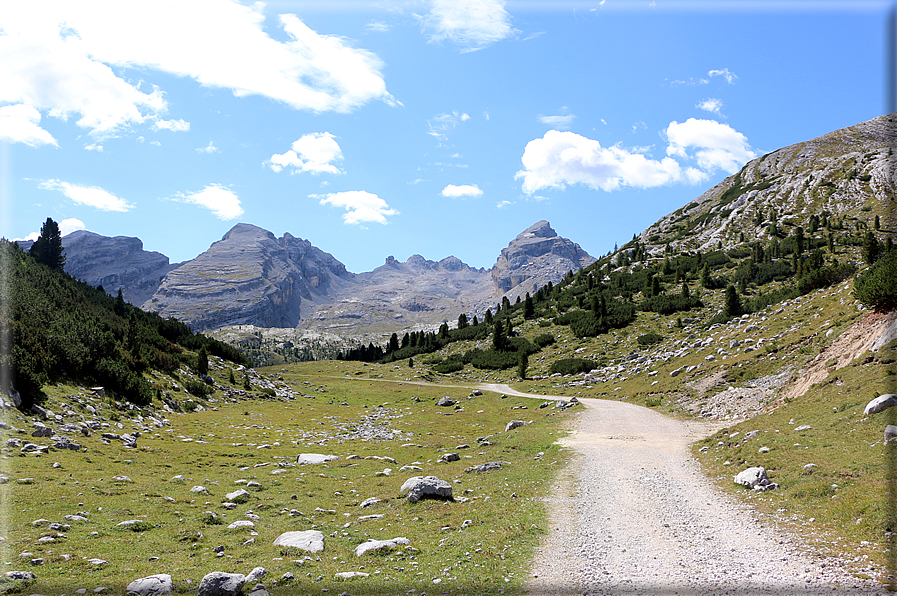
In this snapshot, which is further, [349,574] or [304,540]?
[304,540]

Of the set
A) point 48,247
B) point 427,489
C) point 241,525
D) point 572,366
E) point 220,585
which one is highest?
point 48,247

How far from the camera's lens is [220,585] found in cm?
850

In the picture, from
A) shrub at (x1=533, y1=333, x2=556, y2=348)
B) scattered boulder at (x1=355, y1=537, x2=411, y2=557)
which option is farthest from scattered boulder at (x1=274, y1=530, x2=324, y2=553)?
shrub at (x1=533, y1=333, x2=556, y2=348)

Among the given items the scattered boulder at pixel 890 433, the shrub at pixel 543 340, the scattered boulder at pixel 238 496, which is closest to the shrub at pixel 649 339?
the shrub at pixel 543 340

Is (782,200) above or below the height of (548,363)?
above

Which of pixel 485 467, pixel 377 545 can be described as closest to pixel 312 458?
pixel 485 467

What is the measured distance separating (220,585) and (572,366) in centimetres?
6582

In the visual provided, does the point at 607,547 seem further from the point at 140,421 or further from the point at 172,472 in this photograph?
the point at 140,421

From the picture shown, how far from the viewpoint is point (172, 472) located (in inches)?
784

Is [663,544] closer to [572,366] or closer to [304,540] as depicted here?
[304,540]

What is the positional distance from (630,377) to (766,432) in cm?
3602

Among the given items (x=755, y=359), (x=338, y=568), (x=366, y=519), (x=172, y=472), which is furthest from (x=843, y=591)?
(x=755, y=359)

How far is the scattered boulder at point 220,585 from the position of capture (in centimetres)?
840

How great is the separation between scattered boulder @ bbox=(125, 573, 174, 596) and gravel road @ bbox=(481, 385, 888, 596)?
7.51 metres
